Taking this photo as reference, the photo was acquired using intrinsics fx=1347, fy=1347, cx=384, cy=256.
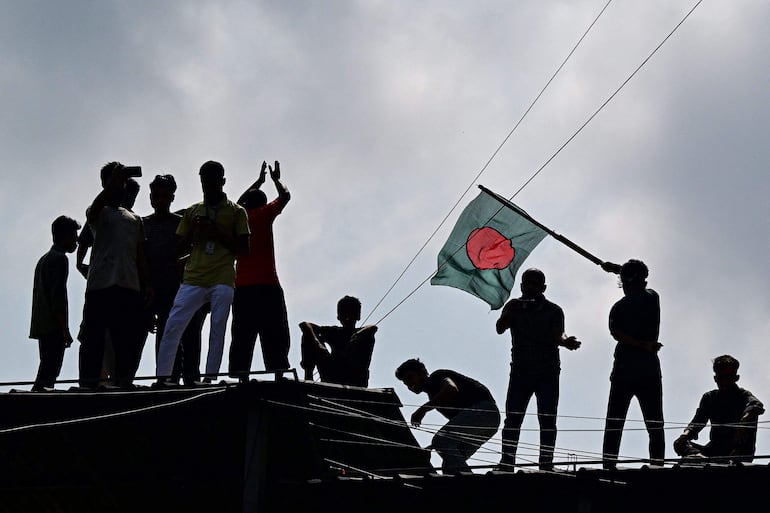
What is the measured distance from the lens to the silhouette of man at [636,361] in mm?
12094

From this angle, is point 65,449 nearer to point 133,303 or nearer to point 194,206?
point 133,303

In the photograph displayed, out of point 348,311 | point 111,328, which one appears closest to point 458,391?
point 348,311

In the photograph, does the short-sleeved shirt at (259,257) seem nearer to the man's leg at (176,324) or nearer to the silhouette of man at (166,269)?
the silhouette of man at (166,269)

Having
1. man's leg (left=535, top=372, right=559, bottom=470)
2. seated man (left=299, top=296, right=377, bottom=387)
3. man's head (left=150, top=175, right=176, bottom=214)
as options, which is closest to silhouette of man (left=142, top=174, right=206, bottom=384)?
man's head (left=150, top=175, right=176, bottom=214)

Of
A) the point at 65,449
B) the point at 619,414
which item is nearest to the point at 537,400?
the point at 619,414

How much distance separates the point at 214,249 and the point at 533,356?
3142 mm

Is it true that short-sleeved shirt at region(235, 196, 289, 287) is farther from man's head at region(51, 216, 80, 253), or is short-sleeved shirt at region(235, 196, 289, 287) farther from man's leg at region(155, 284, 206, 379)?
man's head at region(51, 216, 80, 253)

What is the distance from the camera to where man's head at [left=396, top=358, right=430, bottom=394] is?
12.7 m

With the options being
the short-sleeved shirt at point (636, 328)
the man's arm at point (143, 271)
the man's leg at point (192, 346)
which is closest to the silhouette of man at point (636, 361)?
the short-sleeved shirt at point (636, 328)

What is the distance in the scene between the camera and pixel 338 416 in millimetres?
11586

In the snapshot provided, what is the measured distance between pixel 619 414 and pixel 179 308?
4076 mm

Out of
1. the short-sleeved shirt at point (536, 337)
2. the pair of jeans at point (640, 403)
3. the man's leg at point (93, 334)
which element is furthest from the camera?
the short-sleeved shirt at point (536, 337)

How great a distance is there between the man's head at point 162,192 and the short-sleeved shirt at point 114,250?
89cm

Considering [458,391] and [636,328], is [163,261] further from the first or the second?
[636,328]
